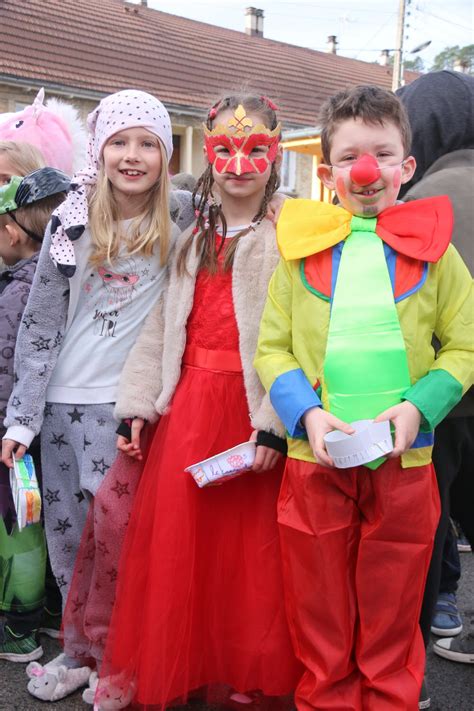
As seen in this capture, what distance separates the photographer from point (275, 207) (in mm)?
2637

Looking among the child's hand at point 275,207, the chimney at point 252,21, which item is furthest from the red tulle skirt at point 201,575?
the chimney at point 252,21

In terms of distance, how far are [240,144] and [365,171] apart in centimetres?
53

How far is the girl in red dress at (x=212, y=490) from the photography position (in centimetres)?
239

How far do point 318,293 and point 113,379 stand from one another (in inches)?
35.4

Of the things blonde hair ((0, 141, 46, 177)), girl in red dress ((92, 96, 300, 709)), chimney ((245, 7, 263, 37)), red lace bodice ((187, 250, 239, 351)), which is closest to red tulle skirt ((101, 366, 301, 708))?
girl in red dress ((92, 96, 300, 709))

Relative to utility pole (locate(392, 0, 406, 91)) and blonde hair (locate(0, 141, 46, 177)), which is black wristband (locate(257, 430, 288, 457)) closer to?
blonde hair (locate(0, 141, 46, 177))

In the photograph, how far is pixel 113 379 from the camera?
2.73 meters

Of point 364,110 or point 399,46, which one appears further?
point 399,46

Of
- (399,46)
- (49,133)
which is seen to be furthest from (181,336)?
(399,46)

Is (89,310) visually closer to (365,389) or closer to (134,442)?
(134,442)

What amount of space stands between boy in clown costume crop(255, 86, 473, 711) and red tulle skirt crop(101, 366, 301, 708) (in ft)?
0.60

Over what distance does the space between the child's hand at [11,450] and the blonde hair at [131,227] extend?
→ 0.68m

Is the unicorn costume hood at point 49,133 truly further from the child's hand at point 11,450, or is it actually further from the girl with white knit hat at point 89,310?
the child's hand at point 11,450

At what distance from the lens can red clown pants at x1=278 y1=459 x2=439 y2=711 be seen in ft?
6.97
